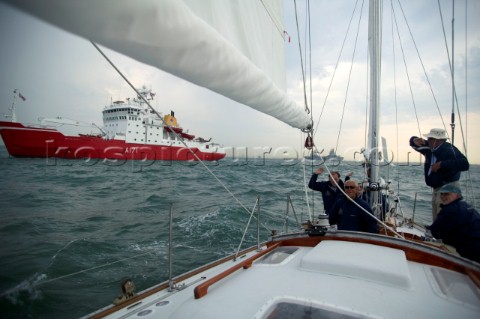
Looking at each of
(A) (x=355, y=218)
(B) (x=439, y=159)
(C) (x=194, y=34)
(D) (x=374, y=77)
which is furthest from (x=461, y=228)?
(D) (x=374, y=77)

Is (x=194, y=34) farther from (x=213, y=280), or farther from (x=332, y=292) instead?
(x=332, y=292)

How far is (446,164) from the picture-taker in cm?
316

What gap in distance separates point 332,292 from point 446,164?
266 cm

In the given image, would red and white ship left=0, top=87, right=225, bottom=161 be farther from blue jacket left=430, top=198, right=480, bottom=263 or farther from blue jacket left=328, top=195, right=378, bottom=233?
blue jacket left=430, top=198, right=480, bottom=263

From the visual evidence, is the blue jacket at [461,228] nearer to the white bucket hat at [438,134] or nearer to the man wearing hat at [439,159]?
the man wearing hat at [439,159]

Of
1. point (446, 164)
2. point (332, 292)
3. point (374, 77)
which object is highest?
point (374, 77)

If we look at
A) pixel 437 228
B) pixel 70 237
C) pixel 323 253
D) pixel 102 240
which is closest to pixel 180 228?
pixel 102 240

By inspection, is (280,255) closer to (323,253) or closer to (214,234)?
(323,253)

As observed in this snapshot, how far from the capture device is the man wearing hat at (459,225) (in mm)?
2240

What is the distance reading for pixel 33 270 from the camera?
402 cm

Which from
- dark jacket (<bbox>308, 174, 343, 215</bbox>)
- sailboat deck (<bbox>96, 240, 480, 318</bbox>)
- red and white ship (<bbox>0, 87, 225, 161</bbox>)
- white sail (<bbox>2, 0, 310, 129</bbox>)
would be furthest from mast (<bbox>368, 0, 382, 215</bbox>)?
red and white ship (<bbox>0, 87, 225, 161</bbox>)

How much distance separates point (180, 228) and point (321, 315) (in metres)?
5.51

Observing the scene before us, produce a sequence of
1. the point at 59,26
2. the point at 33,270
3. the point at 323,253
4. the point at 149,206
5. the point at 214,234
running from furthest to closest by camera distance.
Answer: the point at 149,206 → the point at 214,234 → the point at 33,270 → the point at 323,253 → the point at 59,26

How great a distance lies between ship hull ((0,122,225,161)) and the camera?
24578mm
